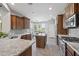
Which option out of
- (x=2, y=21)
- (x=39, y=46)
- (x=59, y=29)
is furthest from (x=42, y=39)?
(x=2, y=21)

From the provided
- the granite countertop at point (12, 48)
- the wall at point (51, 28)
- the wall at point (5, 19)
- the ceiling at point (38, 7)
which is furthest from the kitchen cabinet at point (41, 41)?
the wall at point (51, 28)

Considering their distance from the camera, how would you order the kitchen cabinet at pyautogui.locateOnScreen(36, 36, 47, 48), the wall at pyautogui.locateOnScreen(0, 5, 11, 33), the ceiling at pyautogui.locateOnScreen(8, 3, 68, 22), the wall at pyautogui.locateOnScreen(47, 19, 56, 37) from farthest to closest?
the wall at pyautogui.locateOnScreen(47, 19, 56, 37) → the kitchen cabinet at pyautogui.locateOnScreen(36, 36, 47, 48) → the wall at pyautogui.locateOnScreen(0, 5, 11, 33) → the ceiling at pyautogui.locateOnScreen(8, 3, 68, 22)

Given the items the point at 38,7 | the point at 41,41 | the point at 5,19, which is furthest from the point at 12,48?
the point at 41,41

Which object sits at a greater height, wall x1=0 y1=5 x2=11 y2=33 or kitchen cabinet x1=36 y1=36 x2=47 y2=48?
wall x1=0 y1=5 x2=11 y2=33

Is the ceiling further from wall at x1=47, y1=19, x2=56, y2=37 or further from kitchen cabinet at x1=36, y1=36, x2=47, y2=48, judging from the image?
wall at x1=47, y1=19, x2=56, y2=37

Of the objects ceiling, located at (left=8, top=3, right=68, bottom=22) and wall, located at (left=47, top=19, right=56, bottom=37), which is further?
wall, located at (left=47, top=19, right=56, bottom=37)

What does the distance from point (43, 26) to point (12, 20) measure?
29.7ft

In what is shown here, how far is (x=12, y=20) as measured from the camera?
6.24 metres

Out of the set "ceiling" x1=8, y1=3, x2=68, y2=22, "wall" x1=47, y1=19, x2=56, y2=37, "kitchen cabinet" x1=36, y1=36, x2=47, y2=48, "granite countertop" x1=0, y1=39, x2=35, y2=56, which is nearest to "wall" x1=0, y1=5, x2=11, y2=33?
"ceiling" x1=8, y1=3, x2=68, y2=22

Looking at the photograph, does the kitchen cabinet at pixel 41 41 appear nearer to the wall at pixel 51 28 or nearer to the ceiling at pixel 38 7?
the ceiling at pixel 38 7

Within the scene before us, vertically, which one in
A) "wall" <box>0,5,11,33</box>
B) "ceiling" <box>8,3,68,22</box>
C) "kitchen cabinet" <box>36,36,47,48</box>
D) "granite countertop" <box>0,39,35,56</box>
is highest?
"ceiling" <box>8,3,68,22</box>

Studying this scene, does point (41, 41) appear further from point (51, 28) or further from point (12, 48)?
point (51, 28)

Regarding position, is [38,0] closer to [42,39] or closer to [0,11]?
[0,11]

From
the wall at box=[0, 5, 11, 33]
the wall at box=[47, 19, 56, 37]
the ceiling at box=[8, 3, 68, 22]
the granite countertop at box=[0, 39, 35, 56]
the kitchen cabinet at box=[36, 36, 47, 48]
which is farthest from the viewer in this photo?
the wall at box=[47, 19, 56, 37]
